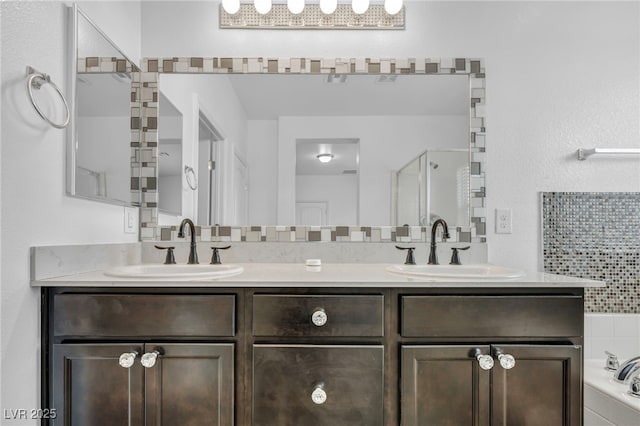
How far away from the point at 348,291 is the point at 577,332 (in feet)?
2.39

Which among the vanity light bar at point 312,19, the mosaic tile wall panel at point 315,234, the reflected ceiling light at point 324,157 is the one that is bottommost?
the mosaic tile wall panel at point 315,234

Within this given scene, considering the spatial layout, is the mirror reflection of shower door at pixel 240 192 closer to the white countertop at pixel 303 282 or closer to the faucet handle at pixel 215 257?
the faucet handle at pixel 215 257

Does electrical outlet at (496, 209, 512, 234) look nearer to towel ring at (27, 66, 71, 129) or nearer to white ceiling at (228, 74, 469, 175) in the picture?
white ceiling at (228, 74, 469, 175)

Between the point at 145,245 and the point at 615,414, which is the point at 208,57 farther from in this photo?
the point at 615,414

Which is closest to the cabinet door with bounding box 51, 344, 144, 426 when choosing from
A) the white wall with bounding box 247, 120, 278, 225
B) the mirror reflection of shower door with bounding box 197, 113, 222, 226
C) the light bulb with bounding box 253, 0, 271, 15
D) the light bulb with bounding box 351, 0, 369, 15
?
the mirror reflection of shower door with bounding box 197, 113, 222, 226

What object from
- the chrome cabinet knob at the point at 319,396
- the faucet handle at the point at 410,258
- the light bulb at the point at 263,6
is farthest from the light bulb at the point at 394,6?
the chrome cabinet knob at the point at 319,396

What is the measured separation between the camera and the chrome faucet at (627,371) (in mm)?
1519

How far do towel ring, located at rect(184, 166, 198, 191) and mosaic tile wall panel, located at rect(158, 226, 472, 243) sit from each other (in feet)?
0.65

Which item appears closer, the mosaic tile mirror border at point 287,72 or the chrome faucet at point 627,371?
the chrome faucet at point 627,371

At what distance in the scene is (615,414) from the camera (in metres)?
1.45

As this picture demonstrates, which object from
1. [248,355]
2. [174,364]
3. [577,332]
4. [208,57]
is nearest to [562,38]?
[577,332]

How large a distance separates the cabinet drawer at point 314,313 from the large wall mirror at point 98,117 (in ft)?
2.61

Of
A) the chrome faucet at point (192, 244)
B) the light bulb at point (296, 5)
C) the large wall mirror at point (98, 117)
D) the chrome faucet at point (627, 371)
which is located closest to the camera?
the large wall mirror at point (98, 117)

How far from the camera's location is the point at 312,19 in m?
1.85
